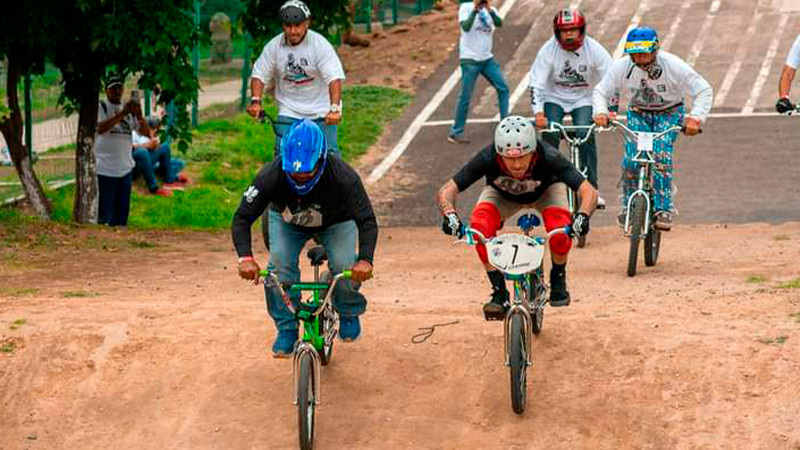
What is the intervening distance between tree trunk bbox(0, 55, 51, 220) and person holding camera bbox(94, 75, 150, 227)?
0.63m

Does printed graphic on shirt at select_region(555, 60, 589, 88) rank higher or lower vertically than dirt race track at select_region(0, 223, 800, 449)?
higher

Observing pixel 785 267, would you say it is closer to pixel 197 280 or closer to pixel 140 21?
pixel 197 280

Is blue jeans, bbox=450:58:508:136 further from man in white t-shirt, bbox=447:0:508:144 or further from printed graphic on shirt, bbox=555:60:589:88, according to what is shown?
printed graphic on shirt, bbox=555:60:589:88

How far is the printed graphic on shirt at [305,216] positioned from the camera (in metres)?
8.42

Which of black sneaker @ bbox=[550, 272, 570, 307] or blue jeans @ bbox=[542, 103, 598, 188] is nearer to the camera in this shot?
black sneaker @ bbox=[550, 272, 570, 307]

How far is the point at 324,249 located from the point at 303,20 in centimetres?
477

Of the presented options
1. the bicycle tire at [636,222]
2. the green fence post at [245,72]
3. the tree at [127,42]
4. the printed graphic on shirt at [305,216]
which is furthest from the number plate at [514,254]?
the green fence post at [245,72]

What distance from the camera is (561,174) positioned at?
886 cm

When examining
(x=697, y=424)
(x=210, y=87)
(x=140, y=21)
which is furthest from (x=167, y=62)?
(x=210, y=87)

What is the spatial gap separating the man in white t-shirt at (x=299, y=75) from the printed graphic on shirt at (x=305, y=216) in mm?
→ 4382

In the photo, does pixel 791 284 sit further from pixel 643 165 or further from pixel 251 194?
pixel 251 194

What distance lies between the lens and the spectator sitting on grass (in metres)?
17.8

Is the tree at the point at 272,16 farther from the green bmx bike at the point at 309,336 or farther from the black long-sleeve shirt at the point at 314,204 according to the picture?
the green bmx bike at the point at 309,336

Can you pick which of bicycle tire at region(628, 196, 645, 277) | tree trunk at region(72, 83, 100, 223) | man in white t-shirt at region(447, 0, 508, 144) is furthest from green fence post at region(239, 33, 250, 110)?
bicycle tire at region(628, 196, 645, 277)
